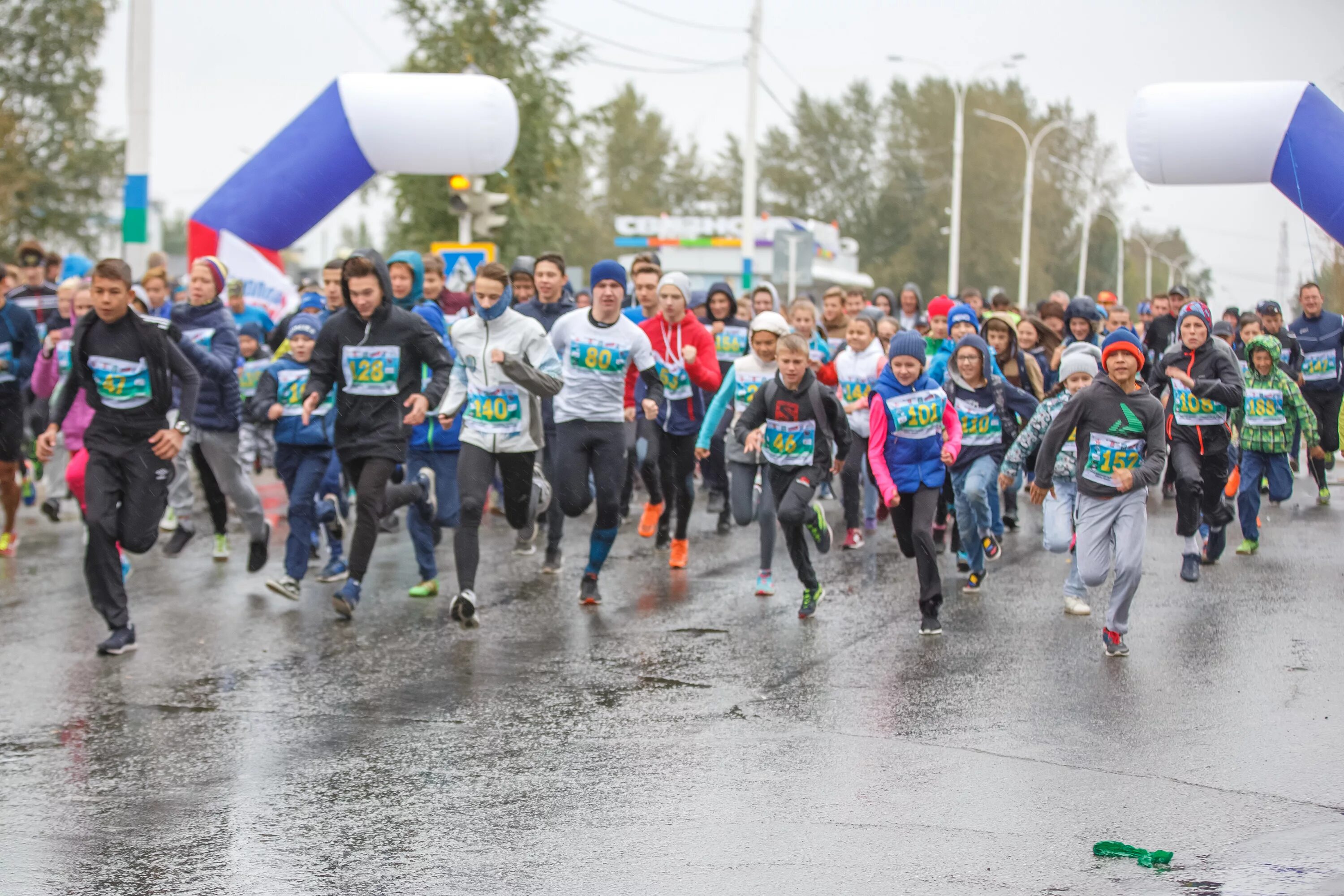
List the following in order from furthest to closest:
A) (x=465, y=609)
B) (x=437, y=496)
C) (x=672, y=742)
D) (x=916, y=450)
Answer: (x=437, y=496) → (x=916, y=450) → (x=465, y=609) → (x=672, y=742)

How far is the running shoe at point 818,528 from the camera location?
9000mm

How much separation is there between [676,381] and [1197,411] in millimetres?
3711

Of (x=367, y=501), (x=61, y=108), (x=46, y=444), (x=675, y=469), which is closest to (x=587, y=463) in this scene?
(x=367, y=501)

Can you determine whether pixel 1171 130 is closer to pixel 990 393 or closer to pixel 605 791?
pixel 990 393

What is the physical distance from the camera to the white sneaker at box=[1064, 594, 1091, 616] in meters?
8.97

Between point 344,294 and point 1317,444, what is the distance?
7.75m

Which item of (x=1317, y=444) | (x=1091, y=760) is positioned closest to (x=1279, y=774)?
(x=1091, y=760)

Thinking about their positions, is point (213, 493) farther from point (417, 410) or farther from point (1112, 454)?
point (1112, 454)

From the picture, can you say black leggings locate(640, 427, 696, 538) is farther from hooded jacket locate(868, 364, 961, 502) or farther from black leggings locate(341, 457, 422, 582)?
black leggings locate(341, 457, 422, 582)

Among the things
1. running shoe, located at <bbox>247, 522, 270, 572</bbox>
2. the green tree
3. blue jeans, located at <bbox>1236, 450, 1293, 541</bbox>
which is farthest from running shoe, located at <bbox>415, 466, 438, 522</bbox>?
the green tree

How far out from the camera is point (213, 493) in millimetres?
10883

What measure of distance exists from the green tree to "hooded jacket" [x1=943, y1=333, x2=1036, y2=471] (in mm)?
37105

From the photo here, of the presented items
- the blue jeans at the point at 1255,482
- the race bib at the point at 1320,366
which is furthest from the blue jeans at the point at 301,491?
the race bib at the point at 1320,366

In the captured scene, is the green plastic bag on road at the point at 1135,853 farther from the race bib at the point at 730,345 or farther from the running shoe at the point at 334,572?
the race bib at the point at 730,345
